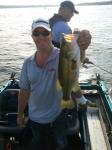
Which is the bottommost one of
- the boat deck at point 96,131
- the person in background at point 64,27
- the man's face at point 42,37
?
the boat deck at point 96,131

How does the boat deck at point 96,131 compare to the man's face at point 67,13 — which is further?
the man's face at point 67,13

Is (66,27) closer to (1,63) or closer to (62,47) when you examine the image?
(62,47)

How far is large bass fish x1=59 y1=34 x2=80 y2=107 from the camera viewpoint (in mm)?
3533

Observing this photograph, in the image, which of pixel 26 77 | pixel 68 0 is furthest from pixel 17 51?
pixel 26 77

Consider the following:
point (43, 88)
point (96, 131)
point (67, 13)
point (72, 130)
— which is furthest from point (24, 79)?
point (67, 13)

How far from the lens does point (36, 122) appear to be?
14.8ft

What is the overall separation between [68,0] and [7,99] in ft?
6.93

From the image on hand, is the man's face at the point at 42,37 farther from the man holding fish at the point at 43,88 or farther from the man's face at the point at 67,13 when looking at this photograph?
the man's face at the point at 67,13

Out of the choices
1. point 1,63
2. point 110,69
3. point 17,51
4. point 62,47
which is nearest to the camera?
point 62,47

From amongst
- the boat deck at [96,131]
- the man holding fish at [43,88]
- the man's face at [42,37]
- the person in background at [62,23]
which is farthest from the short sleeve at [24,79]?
the boat deck at [96,131]

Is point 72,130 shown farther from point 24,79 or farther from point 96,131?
point 24,79

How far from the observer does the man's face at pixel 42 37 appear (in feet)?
13.8

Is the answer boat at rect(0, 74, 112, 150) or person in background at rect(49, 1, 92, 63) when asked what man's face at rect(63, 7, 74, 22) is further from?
boat at rect(0, 74, 112, 150)

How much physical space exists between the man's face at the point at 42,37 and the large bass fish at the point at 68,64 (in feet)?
1.83
